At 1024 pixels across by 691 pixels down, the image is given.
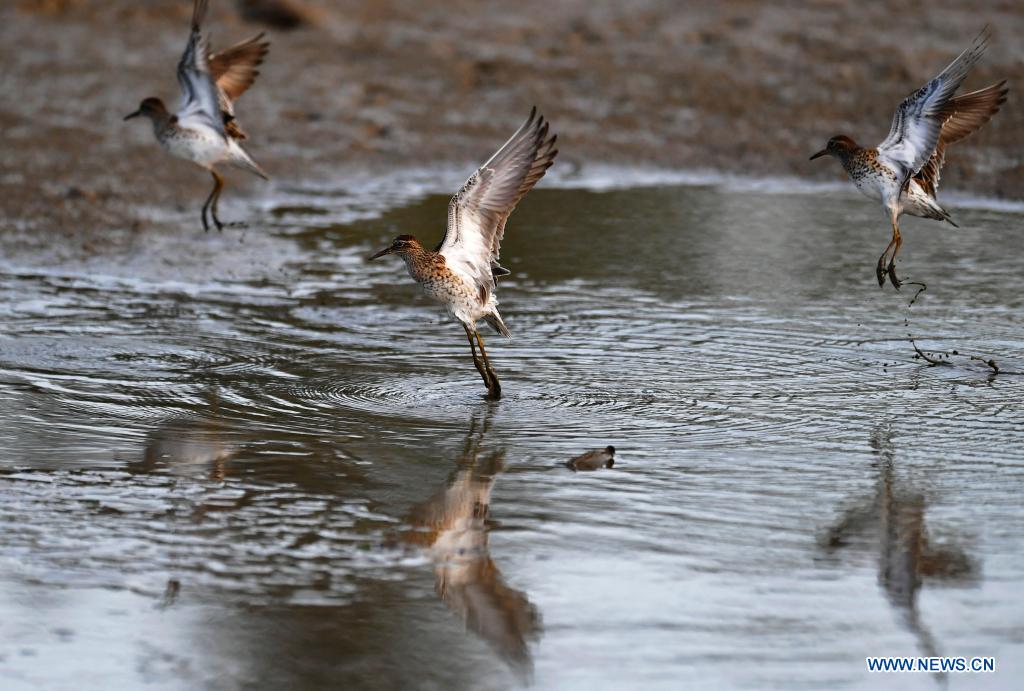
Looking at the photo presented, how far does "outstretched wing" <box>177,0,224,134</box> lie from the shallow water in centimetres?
128

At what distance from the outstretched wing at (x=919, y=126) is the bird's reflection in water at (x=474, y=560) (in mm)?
3561

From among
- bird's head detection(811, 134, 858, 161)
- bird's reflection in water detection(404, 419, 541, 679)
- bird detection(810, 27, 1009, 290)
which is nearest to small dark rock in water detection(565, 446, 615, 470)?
bird's reflection in water detection(404, 419, 541, 679)

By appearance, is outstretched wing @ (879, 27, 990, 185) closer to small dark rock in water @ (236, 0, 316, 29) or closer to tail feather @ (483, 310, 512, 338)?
tail feather @ (483, 310, 512, 338)

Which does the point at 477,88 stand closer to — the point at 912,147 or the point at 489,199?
the point at 912,147

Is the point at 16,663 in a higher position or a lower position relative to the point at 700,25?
lower

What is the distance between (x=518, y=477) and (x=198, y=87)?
20.1 feet

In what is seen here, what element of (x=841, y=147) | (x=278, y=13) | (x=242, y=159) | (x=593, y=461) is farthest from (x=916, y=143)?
(x=278, y=13)

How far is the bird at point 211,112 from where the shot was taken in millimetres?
11398

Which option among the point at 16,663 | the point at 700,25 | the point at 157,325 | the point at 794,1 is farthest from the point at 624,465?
the point at 794,1

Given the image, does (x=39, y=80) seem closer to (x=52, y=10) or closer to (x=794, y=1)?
(x=52, y=10)

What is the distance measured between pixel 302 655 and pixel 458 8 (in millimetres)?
15194

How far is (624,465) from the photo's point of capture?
6.59m

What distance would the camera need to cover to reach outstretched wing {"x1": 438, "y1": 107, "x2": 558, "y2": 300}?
25.3 feet

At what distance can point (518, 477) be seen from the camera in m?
6.52
